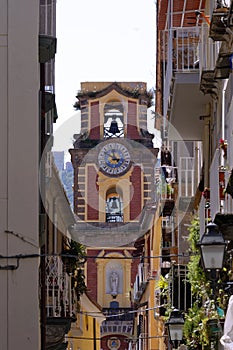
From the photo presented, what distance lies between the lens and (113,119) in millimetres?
60125

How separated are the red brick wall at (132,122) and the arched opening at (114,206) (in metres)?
2.76

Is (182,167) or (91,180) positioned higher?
(91,180)

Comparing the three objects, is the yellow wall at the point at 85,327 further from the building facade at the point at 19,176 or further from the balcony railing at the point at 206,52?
the building facade at the point at 19,176

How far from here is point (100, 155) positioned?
2729 inches

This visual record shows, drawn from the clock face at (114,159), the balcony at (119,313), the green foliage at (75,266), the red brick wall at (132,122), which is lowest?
the green foliage at (75,266)

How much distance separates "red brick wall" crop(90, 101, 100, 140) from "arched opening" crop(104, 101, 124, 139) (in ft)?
1.20

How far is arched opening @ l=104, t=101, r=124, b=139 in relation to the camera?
60.5 metres

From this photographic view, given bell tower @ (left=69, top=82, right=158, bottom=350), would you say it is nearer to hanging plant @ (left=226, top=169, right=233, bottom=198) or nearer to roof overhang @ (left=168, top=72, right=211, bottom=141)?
roof overhang @ (left=168, top=72, right=211, bottom=141)

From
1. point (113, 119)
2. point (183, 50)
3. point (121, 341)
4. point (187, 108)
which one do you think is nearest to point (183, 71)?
point (183, 50)

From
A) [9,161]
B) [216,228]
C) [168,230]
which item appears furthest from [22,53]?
[168,230]

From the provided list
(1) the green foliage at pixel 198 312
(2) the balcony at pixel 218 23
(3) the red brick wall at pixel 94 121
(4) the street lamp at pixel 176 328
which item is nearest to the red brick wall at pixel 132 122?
(3) the red brick wall at pixel 94 121

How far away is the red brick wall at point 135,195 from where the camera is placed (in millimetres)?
64688

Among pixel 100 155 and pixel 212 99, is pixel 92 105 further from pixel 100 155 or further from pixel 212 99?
pixel 212 99

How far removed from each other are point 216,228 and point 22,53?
310 centimetres
